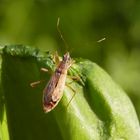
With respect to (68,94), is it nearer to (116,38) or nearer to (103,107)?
(103,107)

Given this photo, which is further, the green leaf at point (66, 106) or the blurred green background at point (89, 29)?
the blurred green background at point (89, 29)

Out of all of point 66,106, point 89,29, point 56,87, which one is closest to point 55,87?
point 56,87

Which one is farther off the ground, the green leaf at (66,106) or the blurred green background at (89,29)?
the blurred green background at (89,29)

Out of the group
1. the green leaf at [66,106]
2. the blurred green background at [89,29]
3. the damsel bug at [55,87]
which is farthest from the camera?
the blurred green background at [89,29]

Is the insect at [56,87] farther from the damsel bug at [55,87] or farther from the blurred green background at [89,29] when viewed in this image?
the blurred green background at [89,29]

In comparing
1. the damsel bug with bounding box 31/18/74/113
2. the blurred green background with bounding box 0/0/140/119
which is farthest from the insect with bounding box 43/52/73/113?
the blurred green background with bounding box 0/0/140/119

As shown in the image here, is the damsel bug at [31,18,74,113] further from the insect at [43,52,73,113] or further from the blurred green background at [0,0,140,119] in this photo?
the blurred green background at [0,0,140,119]

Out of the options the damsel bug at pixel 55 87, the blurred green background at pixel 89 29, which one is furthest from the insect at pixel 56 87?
the blurred green background at pixel 89 29
